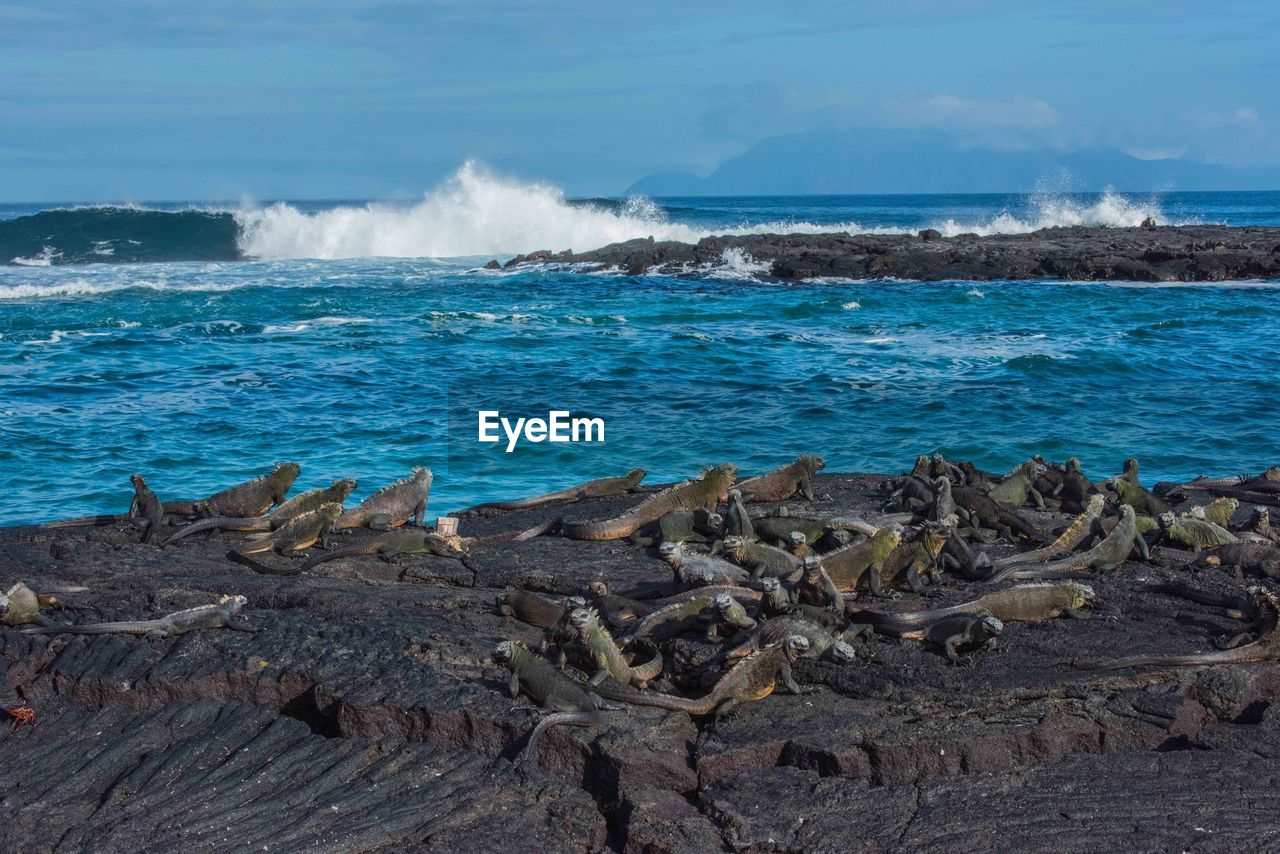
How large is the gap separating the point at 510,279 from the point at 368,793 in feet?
106

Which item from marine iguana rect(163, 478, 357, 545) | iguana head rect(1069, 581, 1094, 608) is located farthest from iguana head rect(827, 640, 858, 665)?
marine iguana rect(163, 478, 357, 545)

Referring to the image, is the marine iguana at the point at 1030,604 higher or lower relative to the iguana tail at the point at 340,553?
higher

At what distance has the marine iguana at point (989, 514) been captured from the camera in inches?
368

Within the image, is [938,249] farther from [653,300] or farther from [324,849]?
[324,849]

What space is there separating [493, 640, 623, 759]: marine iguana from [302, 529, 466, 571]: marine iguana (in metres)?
2.90

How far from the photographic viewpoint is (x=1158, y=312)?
28188 millimetres

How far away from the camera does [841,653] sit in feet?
20.3

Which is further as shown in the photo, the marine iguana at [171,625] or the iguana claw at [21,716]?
the marine iguana at [171,625]

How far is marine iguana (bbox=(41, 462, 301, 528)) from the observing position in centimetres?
983

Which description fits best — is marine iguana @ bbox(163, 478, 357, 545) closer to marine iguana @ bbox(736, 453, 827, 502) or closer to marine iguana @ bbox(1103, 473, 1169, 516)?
marine iguana @ bbox(736, 453, 827, 502)

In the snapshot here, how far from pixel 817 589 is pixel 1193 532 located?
3.62 meters

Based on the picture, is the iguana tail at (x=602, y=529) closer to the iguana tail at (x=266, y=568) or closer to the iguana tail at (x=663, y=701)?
the iguana tail at (x=266, y=568)

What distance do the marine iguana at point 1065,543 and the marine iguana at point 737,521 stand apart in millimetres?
1763

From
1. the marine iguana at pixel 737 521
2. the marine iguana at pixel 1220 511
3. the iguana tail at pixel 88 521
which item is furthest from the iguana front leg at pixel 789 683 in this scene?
the iguana tail at pixel 88 521
